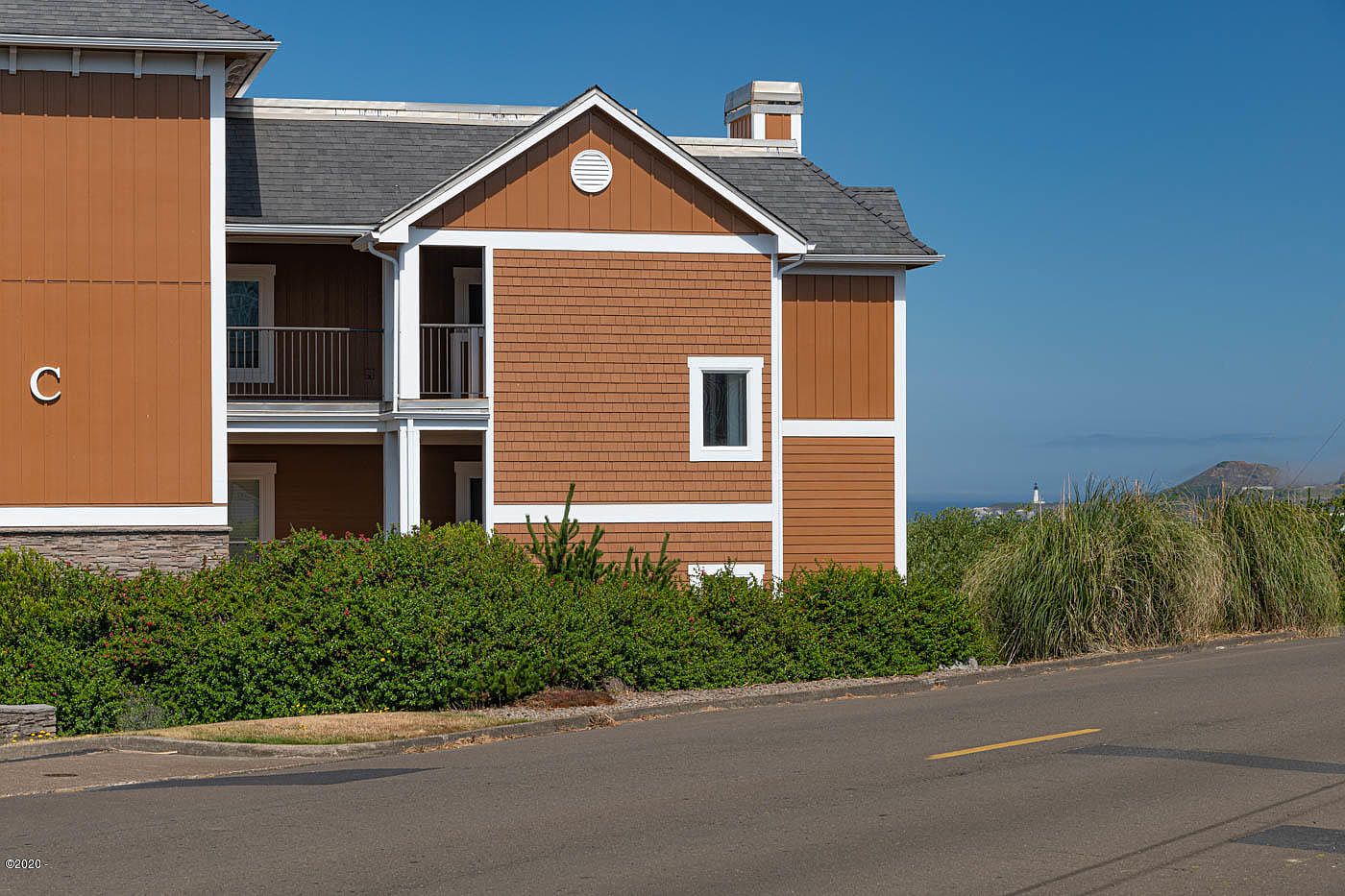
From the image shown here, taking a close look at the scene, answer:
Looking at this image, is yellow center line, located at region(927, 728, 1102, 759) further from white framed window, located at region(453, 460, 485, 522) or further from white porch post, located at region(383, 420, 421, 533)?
white framed window, located at region(453, 460, 485, 522)

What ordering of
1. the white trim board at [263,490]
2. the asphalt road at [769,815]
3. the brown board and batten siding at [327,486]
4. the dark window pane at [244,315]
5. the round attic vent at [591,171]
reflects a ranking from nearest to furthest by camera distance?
1. the asphalt road at [769,815]
2. the round attic vent at [591,171]
3. the dark window pane at [244,315]
4. the white trim board at [263,490]
5. the brown board and batten siding at [327,486]

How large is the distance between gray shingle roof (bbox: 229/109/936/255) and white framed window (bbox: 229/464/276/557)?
5089mm

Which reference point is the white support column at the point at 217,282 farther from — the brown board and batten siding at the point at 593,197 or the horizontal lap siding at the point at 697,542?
the horizontal lap siding at the point at 697,542

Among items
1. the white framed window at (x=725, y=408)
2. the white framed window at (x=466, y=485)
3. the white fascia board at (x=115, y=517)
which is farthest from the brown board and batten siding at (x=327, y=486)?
the white framed window at (x=725, y=408)

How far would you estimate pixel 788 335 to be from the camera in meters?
24.4

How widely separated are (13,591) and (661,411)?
29.7 feet

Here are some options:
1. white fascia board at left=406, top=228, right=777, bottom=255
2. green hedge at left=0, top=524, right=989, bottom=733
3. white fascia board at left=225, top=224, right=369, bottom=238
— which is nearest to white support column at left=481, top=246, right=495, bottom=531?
white fascia board at left=406, top=228, right=777, bottom=255

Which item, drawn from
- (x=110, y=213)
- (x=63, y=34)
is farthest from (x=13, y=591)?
(x=63, y=34)

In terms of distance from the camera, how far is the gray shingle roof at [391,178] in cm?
2247

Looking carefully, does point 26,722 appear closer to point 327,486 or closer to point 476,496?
point 327,486

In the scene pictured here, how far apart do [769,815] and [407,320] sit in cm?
1300

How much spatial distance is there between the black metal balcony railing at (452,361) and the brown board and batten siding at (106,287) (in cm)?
352

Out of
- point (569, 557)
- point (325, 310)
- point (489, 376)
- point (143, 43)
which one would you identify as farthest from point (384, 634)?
point (325, 310)

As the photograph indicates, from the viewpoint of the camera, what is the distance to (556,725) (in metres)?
15.0
